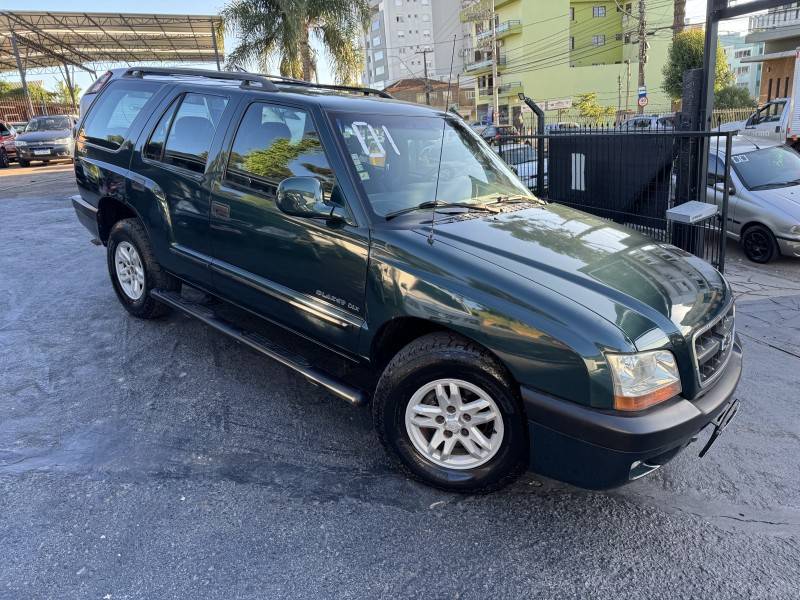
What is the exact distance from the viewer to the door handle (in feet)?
12.1

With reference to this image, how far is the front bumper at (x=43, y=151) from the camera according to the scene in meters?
20.8

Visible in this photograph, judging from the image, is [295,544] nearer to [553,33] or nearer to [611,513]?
[611,513]

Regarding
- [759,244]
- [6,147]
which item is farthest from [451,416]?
[6,147]

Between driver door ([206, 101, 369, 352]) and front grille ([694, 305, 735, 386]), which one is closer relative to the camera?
front grille ([694, 305, 735, 386])

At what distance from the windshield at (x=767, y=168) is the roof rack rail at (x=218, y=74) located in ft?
22.5

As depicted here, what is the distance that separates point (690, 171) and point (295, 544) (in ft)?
18.6

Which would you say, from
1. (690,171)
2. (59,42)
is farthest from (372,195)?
(59,42)

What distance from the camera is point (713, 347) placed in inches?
107

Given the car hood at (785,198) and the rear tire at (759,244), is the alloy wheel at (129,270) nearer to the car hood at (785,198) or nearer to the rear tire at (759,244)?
the rear tire at (759,244)

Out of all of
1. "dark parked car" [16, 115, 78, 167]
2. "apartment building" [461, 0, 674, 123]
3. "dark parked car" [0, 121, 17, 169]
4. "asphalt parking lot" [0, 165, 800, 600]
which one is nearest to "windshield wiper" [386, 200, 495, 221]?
"asphalt parking lot" [0, 165, 800, 600]

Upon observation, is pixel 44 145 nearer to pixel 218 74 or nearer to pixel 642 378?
pixel 218 74

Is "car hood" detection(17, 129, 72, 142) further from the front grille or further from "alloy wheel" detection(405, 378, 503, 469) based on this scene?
the front grille

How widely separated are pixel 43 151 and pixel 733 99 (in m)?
37.6

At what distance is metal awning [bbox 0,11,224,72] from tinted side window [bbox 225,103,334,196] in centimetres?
2458
